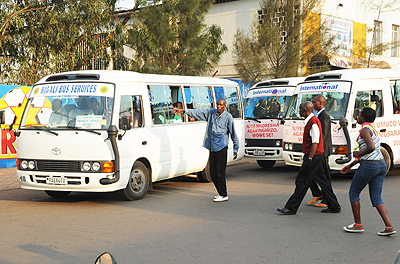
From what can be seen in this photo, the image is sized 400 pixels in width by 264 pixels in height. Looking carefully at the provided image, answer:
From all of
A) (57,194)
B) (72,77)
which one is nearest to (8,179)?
(57,194)

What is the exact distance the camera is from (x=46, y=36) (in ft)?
55.1

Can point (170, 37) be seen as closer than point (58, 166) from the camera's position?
No

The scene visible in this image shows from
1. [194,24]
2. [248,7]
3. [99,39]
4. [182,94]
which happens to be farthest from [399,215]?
[248,7]

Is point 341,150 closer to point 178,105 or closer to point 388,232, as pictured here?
point 178,105

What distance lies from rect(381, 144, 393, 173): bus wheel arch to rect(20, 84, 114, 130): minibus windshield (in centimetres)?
649

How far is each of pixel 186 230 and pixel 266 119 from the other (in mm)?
7264

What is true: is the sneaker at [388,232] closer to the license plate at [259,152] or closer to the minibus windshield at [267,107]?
the license plate at [259,152]

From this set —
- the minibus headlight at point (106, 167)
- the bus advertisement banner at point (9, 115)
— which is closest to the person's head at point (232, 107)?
the minibus headlight at point (106, 167)

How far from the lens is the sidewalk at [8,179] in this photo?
11.4 meters

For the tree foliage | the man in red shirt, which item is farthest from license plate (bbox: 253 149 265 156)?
the tree foliage

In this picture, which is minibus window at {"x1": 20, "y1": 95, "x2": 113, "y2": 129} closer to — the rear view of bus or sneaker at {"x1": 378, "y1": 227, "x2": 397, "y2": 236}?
sneaker at {"x1": 378, "y1": 227, "x2": 397, "y2": 236}

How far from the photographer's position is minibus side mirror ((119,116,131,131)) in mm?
8703

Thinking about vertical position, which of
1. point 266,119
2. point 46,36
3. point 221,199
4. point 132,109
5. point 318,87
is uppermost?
point 46,36

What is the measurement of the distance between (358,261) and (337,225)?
182 centimetres
